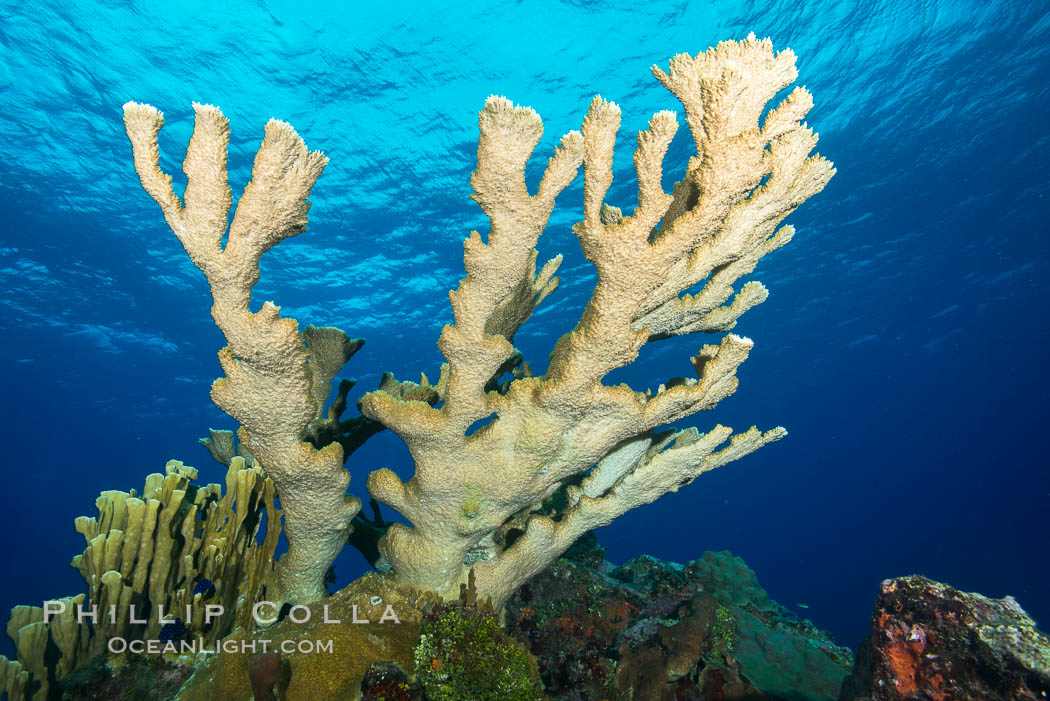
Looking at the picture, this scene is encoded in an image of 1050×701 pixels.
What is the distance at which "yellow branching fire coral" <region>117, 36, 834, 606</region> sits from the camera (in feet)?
6.40

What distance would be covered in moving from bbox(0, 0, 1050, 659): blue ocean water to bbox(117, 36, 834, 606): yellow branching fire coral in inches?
519

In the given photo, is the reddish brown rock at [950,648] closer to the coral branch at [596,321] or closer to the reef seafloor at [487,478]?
the reef seafloor at [487,478]

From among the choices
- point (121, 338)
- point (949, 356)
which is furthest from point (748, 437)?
point (949, 356)

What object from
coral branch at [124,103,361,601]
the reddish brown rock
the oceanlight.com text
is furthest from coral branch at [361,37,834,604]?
Answer: the reddish brown rock

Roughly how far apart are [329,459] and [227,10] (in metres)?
15.0

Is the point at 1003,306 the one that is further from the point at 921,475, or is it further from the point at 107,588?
the point at 921,475

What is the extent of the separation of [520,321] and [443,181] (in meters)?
16.2

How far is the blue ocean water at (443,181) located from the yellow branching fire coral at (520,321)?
1318 cm

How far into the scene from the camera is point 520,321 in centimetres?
338

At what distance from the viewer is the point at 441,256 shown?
22.5m

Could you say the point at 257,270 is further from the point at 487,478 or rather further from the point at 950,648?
the point at 950,648

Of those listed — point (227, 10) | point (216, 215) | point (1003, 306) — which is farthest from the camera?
point (1003, 306)

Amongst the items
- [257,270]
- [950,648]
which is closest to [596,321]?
[257,270]

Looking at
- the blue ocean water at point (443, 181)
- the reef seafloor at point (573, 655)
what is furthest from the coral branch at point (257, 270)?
the blue ocean water at point (443, 181)
